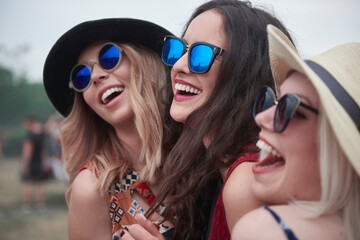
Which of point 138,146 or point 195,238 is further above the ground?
point 138,146

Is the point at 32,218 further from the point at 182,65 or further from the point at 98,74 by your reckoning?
the point at 182,65

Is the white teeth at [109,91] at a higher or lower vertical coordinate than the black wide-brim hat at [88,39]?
lower

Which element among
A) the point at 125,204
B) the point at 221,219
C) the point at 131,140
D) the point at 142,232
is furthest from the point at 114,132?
the point at 221,219

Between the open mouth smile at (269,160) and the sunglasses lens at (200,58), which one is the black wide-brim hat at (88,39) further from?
the open mouth smile at (269,160)

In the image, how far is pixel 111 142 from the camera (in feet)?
8.95

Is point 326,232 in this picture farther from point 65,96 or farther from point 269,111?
point 65,96

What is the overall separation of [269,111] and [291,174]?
274mm

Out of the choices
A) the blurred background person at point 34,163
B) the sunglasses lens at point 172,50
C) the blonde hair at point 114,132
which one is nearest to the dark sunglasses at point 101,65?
the blonde hair at point 114,132

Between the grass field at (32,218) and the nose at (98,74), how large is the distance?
5.18m

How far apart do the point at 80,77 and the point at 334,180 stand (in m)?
2.00

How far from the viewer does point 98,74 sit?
2443 millimetres

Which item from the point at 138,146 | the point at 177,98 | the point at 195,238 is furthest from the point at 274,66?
the point at 138,146

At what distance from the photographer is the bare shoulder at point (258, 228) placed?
107 cm

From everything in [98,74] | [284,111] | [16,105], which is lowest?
[284,111]
